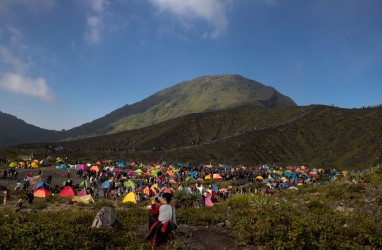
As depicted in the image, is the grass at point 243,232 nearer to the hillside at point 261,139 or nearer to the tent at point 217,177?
the tent at point 217,177

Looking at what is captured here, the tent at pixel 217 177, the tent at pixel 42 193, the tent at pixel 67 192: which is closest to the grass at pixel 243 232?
the tent at pixel 67 192

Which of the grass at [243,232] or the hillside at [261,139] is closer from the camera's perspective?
the grass at [243,232]

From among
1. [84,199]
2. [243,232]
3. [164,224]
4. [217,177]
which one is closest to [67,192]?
[84,199]

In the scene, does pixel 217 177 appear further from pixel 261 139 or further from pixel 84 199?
pixel 261 139

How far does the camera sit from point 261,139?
391 ft

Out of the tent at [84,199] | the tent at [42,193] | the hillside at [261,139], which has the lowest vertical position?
the tent at [84,199]

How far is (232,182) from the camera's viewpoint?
49.9 metres

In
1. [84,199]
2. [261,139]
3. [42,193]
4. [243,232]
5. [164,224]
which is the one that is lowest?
[84,199]

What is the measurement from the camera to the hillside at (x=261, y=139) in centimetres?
10044

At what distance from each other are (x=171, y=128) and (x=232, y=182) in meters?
97.1


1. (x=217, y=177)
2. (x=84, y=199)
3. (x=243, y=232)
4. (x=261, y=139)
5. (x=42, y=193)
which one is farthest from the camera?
(x=261, y=139)

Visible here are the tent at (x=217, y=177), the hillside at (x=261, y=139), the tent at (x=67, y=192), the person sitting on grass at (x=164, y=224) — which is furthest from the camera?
the hillside at (x=261, y=139)

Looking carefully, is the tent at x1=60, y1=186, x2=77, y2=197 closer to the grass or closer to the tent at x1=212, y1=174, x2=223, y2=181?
the grass

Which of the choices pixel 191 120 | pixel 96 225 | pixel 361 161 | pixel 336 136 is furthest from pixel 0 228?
pixel 191 120
